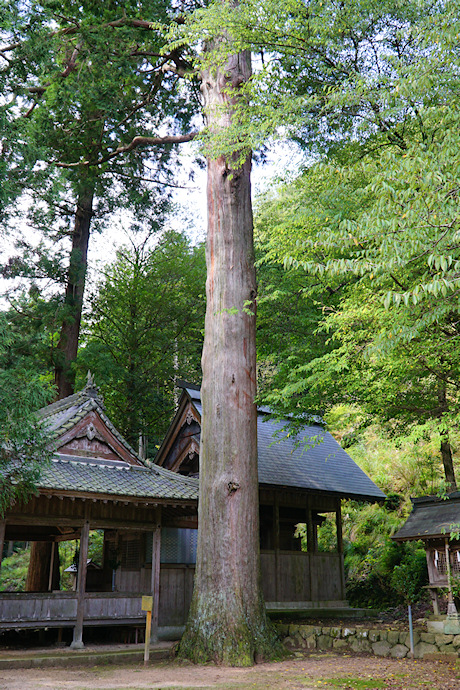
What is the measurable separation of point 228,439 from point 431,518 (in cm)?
460

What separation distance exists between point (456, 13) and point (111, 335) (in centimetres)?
1820

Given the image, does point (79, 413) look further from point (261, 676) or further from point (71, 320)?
point (261, 676)

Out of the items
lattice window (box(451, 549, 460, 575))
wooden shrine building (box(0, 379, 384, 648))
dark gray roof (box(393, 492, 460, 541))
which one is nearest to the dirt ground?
lattice window (box(451, 549, 460, 575))

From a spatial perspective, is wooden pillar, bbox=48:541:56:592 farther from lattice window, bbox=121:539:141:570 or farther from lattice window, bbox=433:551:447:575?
lattice window, bbox=433:551:447:575

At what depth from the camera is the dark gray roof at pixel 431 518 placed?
10.5 meters

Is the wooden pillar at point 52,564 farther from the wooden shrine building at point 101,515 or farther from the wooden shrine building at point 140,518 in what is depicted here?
the wooden shrine building at point 101,515

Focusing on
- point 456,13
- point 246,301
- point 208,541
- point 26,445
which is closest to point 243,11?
point 456,13

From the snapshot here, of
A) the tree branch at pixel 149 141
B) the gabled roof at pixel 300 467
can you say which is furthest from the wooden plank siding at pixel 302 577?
the tree branch at pixel 149 141

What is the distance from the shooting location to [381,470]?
66.9ft

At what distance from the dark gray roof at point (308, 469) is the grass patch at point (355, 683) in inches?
247

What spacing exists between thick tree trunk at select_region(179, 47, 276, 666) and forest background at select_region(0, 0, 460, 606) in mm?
916

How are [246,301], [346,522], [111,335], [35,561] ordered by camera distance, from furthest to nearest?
[111,335] → [346,522] → [35,561] → [246,301]

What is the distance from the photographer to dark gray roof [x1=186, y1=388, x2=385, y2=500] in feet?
48.3

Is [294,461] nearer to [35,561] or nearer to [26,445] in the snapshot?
[35,561]
